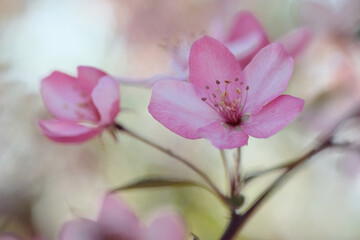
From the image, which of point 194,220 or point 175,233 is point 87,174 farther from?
point 175,233

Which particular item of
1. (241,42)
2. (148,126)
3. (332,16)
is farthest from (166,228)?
(148,126)

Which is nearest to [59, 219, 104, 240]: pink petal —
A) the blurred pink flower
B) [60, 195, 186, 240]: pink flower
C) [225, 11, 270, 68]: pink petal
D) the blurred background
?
[60, 195, 186, 240]: pink flower

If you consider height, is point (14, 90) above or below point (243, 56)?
below

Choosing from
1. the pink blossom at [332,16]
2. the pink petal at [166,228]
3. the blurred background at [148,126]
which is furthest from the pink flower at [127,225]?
the pink blossom at [332,16]

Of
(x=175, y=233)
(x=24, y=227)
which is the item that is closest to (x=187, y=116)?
(x=175, y=233)

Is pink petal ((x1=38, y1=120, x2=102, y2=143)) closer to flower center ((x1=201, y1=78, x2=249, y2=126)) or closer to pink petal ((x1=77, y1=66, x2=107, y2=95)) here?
pink petal ((x1=77, y1=66, x2=107, y2=95))

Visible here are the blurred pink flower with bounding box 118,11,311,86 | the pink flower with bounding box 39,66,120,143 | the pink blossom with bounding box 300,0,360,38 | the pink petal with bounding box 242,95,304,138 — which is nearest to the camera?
the pink petal with bounding box 242,95,304,138
